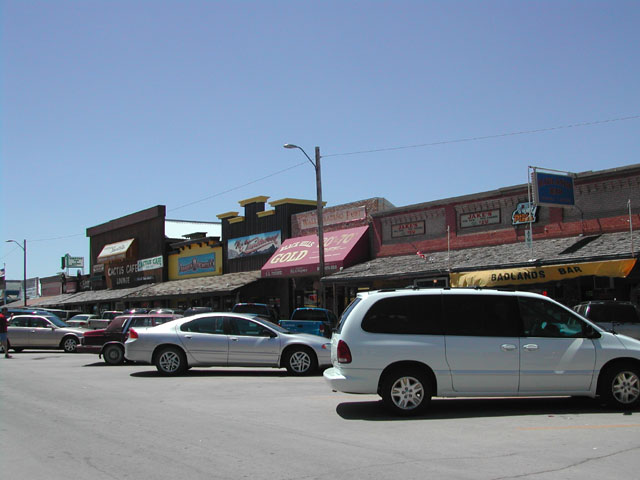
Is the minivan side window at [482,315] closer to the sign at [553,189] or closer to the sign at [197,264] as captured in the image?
the sign at [553,189]

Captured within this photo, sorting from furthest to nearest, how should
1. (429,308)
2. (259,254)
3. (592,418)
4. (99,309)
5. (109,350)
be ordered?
1. (99,309)
2. (259,254)
3. (109,350)
4. (429,308)
5. (592,418)

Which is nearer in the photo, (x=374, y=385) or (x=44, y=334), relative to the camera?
(x=374, y=385)

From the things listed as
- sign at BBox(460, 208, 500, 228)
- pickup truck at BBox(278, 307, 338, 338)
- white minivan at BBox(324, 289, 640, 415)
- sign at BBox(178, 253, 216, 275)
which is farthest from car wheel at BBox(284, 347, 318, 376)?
sign at BBox(178, 253, 216, 275)

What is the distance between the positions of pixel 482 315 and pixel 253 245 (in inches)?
1081

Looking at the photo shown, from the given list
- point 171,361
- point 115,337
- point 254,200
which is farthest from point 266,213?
point 171,361

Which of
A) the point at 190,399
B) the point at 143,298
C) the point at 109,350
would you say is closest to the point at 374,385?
the point at 190,399

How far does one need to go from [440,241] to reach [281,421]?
58.4 feet

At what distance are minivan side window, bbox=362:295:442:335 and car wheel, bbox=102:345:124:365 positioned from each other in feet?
38.6

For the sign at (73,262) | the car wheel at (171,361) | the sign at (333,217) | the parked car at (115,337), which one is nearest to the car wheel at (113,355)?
the parked car at (115,337)

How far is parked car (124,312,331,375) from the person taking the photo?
14.6 meters

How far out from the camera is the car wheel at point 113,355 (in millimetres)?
18625

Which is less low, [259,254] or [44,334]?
[259,254]

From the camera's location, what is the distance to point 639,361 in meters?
9.00

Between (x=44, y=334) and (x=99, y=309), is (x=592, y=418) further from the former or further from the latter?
(x=99, y=309)
